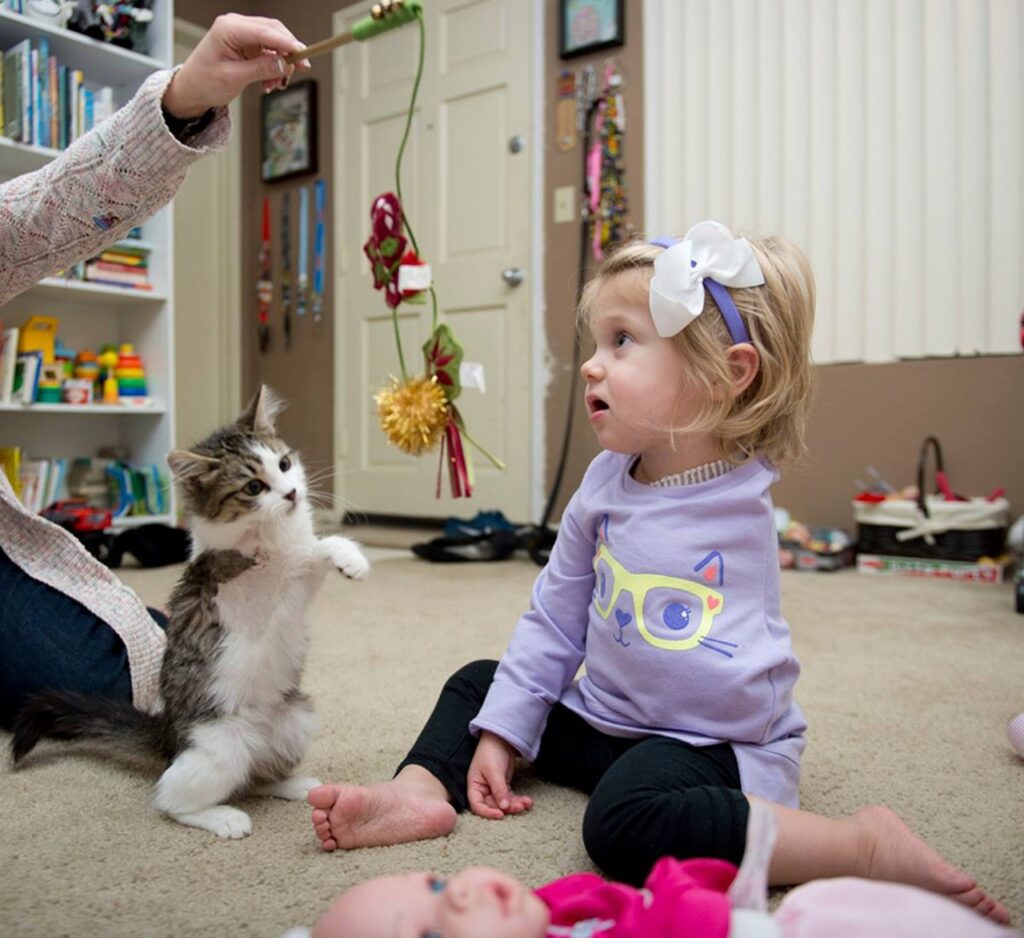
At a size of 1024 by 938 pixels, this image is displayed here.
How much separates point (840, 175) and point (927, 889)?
2.58 metres

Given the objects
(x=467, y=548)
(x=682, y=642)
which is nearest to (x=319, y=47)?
(x=682, y=642)

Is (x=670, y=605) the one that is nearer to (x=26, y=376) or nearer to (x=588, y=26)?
(x=26, y=376)

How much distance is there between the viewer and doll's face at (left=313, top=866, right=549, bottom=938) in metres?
0.48

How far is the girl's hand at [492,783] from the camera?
2.93ft

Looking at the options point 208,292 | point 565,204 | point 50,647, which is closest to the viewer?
point 50,647

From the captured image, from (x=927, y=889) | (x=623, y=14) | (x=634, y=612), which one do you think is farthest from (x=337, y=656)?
(x=623, y=14)

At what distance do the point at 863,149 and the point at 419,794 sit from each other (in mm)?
2614

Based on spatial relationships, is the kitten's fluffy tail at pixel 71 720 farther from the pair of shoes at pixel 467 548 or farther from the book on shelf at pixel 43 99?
the book on shelf at pixel 43 99

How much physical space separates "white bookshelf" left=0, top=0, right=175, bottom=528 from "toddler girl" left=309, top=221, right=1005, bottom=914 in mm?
2385

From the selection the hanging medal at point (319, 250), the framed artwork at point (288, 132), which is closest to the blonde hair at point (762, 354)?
the hanging medal at point (319, 250)

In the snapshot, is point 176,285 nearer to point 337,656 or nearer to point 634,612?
point 337,656

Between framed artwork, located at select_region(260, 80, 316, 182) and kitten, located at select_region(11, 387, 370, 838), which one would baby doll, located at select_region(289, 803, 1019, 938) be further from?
framed artwork, located at select_region(260, 80, 316, 182)

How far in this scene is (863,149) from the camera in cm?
277

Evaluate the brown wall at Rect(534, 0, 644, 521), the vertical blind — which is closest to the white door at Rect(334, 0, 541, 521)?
the brown wall at Rect(534, 0, 644, 521)
